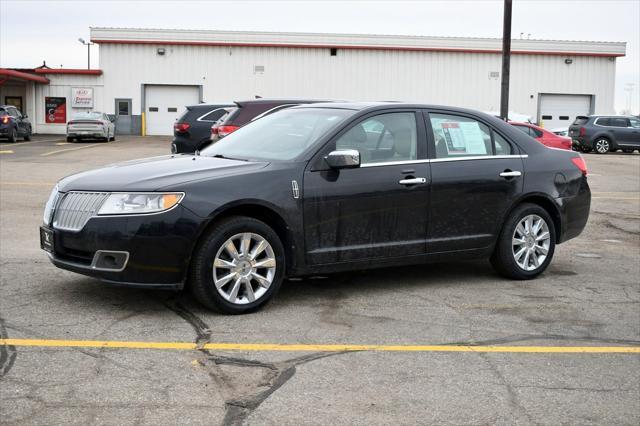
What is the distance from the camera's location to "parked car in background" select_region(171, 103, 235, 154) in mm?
18062

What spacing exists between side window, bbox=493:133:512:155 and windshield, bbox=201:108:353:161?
1.49 m

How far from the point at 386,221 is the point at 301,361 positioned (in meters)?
1.96

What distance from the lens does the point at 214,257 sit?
572 centimetres

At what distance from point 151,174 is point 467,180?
2.66 metres

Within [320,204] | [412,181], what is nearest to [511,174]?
[412,181]

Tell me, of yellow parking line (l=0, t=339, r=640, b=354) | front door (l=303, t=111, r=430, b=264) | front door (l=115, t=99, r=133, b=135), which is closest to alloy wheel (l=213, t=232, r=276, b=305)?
front door (l=303, t=111, r=430, b=264)

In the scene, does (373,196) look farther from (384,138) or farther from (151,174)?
(151,174)

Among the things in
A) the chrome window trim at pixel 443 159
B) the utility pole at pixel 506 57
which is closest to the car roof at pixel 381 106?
the chrome window trim at pixel 443 159

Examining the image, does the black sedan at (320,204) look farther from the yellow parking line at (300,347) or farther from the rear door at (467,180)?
the yellow parking line at (300,347)

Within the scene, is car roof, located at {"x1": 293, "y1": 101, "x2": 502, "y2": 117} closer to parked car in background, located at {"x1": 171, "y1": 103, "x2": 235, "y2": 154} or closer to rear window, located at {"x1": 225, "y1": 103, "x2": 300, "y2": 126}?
rear window, located at {"x1": 225, "y1": 103, "x2": 300, "y2": 126}

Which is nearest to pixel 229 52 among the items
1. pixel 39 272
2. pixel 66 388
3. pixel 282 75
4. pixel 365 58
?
pixel 282 75

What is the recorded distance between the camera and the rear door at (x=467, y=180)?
6.82 m

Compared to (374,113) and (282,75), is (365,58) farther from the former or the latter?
(374,113)

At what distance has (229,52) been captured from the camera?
4434 centimetres
